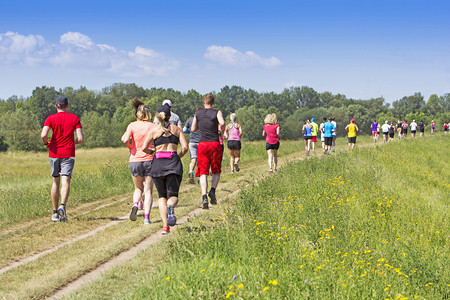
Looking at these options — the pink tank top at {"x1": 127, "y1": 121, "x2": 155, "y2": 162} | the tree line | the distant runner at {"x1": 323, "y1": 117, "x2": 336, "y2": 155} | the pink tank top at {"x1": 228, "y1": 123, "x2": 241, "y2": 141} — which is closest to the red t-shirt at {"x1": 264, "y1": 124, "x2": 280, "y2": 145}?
the pink tank top at {"x1": 228, "y1": 123, "x2": 241, "y2": 141}

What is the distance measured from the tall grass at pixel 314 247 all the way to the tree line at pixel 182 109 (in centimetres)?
6739

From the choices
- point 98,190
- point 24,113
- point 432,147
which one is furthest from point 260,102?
point 98,190

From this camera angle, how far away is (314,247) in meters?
6.55

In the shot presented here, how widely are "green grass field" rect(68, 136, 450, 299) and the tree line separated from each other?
67694mm

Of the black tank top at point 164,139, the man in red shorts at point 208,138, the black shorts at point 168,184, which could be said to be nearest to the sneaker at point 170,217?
the black shorts at point 168,184

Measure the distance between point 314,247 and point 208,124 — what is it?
330 centimetres

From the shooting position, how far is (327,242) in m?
6.52

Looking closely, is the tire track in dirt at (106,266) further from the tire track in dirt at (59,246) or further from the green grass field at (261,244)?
the tire track in dirt at (59,246)

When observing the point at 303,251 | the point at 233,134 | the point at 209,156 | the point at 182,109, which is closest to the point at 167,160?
the point at 209,156

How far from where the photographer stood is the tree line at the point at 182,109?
72.5 meters

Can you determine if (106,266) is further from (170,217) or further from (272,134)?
(272,134)

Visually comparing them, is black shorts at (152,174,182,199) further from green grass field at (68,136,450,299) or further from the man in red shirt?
the man in red shirt

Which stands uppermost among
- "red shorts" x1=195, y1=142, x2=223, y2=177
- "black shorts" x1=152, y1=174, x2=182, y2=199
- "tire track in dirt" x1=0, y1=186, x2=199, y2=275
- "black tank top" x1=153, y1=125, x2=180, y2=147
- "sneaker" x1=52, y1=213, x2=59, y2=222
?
"black tank top" x1=153, y1=125, x2=180, y2=147

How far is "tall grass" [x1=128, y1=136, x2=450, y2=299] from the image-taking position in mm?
4500
